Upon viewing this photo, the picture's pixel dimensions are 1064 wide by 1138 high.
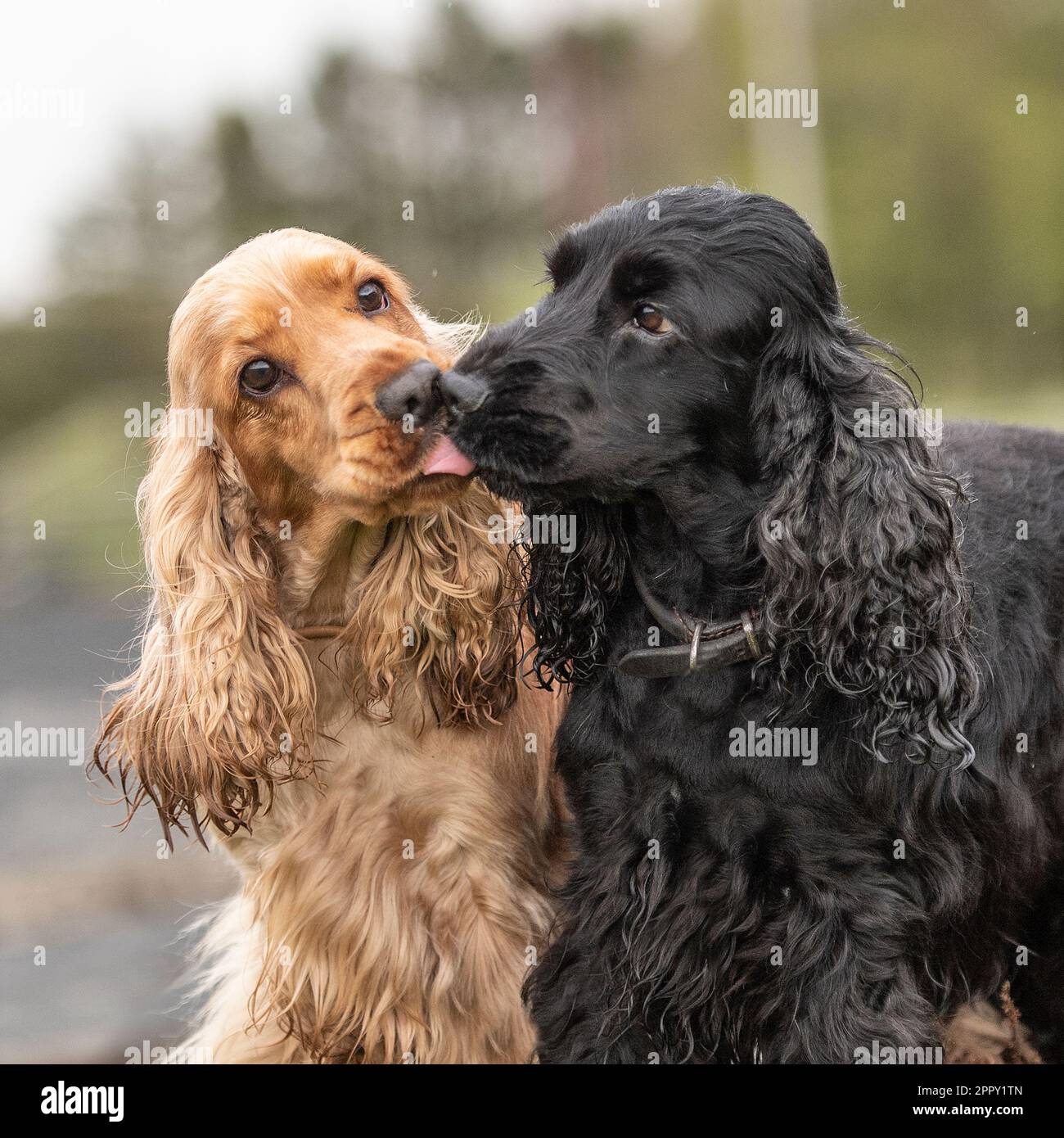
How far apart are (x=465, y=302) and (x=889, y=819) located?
8.99 m

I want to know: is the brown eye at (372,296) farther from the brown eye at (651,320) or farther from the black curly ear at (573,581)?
the brown eye at (651,320)

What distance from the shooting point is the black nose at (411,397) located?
2.88 metres

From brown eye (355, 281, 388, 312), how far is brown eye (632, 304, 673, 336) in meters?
0.78

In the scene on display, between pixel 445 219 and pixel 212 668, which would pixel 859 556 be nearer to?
pixel 212 668

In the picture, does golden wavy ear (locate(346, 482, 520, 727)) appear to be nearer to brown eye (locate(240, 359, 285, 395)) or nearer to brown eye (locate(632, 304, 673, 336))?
brown eye (locate(240, 359, 285, 395))

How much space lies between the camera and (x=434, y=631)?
3268 mm

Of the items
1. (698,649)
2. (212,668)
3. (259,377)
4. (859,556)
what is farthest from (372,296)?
(859,556)

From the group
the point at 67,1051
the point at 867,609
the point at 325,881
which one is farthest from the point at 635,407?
the point at 67,1051

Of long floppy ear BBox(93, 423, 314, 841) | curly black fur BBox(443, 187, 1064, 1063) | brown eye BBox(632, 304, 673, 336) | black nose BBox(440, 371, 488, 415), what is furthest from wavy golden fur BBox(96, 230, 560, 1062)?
brown eye BBox(632, 304, 673, 336)

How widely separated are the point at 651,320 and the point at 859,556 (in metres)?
0.63

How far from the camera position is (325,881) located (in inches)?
128

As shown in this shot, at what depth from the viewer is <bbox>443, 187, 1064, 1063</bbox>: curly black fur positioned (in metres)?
2.68

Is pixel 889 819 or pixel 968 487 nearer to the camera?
pixel 889 819
